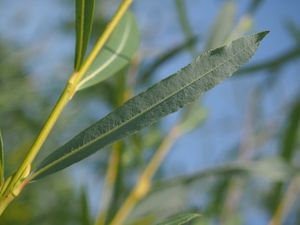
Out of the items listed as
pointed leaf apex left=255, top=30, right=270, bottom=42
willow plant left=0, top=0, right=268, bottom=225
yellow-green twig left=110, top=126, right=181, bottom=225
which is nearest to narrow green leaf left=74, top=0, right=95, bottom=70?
willow plant left=0, top=0, right=268, bottom=225

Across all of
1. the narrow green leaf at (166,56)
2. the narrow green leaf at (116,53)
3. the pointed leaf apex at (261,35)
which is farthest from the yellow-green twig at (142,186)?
the pointed leaf apex at (261,35)

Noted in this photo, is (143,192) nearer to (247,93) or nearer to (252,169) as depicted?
(252,169)

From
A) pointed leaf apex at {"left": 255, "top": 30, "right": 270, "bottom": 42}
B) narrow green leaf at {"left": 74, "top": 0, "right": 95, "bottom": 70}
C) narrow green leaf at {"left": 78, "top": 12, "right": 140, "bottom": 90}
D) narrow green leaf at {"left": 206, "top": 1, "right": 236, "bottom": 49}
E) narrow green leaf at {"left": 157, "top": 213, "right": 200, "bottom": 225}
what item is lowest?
narrow green leaf at {"left": 157, "top": 213, "right": 200, "bottom": 225}

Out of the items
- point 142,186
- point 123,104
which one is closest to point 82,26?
point 123,104

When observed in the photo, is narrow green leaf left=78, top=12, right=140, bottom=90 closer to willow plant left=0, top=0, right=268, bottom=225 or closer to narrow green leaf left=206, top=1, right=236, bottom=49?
willow plant left=0, top=0, right=268, bottom=225

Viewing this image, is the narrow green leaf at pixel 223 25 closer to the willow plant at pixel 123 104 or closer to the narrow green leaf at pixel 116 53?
the narrow green leaf at pixel 116 53
